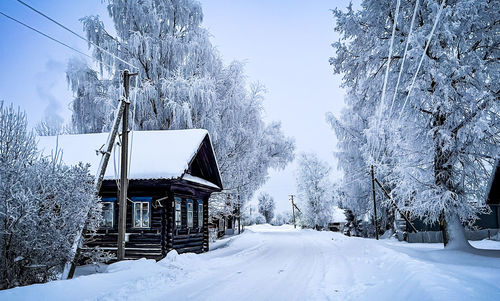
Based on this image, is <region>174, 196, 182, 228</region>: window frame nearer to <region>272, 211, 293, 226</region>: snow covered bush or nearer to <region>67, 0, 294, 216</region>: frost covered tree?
<region>67, 0, 294, 216</region>: frost covered tree

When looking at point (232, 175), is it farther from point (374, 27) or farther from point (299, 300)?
point (299, 300)

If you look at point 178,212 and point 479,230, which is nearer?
point 178,212

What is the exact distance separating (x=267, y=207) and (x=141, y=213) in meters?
81.4

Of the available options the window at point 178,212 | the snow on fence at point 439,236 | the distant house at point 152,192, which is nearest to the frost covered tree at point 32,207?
the distant house at point 152,192

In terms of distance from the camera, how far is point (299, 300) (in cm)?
728

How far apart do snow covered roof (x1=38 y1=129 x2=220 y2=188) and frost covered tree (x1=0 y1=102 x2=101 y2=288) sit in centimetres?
479

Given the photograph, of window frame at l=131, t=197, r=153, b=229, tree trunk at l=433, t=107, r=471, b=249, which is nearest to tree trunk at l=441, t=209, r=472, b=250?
tree trunk at l=433, t=107, r=471, b=249

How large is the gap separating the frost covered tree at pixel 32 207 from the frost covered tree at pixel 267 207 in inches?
3390

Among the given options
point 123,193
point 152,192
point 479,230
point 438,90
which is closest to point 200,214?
point 152,192

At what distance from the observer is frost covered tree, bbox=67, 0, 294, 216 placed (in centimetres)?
2116

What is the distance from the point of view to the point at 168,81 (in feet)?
69.7

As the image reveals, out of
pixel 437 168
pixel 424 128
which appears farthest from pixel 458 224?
pixel 424 128

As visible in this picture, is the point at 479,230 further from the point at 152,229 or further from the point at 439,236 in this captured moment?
the point at 152,229

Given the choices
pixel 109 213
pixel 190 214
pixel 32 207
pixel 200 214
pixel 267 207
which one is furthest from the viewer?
pixel 267 207
